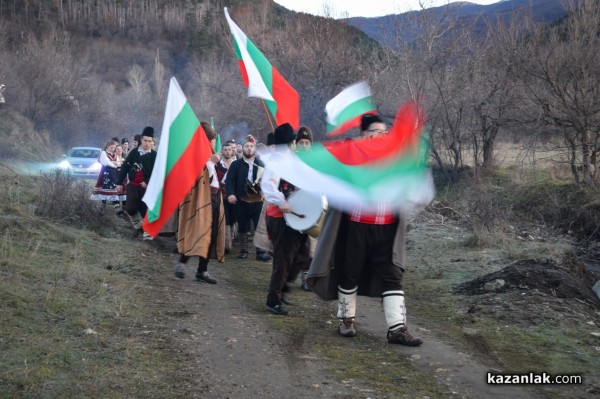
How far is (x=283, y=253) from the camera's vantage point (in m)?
7.81

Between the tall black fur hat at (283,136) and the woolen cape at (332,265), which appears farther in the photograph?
the tall black fur hat at (283,136)

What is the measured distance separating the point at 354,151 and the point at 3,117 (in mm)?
40285

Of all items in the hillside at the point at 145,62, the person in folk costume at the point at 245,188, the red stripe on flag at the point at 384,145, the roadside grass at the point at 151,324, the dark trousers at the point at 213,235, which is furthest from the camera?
the hillside at the point at 145,62

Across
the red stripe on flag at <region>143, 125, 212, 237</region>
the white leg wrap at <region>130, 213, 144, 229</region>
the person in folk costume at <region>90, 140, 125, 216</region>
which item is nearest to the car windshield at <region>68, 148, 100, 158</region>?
the person in folk costume at <region>90, 140, 125, 216</region>

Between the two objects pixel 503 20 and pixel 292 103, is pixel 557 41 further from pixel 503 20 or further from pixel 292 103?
pixel 292 103

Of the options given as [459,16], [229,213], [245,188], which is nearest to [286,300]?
[245,188]

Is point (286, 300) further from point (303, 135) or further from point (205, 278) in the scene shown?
point (303, 135)

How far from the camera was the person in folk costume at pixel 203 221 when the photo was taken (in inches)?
343

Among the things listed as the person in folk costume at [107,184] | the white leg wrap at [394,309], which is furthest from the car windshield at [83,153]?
the white leg wrap at [394,309]

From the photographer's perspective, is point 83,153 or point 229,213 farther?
point 83,153

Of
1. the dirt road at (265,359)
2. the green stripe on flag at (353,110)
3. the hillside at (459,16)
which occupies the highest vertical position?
the hillside at (459,16)

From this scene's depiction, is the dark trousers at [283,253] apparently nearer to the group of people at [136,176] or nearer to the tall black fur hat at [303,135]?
A: the tall black fur hat at [303,135]

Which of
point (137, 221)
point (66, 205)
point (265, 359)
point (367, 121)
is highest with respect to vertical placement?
point (367, 121)

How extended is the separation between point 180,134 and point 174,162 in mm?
330
